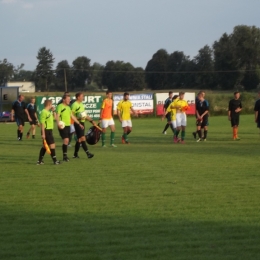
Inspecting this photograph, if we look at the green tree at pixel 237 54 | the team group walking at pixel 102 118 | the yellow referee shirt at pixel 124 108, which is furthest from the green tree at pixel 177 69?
the yellow referee shirt at pixel 124 108

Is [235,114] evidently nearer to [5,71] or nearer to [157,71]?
[157,71]

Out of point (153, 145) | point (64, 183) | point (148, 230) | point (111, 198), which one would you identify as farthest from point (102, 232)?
point (153, 145)

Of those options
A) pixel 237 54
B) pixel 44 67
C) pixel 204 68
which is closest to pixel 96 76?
pixel 44 67

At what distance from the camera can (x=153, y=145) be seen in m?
23.8

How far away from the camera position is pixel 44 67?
109375mm

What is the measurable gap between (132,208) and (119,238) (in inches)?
81.9

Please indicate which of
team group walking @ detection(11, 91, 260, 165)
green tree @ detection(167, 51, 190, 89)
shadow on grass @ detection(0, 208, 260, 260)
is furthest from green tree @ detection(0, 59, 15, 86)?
shadow on grass @ detection(0, 208, 260, 260)

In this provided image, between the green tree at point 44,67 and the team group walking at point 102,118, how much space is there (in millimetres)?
80485

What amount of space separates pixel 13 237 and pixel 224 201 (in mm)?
3917

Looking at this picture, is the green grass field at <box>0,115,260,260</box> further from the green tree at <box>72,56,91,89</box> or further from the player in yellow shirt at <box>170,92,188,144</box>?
the green tree at <box>72,56,91,89</box>

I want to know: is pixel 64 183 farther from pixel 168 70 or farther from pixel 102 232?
pixel 168 70

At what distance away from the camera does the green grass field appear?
24.9ft

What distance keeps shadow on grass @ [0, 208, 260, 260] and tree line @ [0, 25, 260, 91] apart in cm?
6891

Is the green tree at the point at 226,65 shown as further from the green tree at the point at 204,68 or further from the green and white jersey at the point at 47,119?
the green and white jersey at the point at 47,119
